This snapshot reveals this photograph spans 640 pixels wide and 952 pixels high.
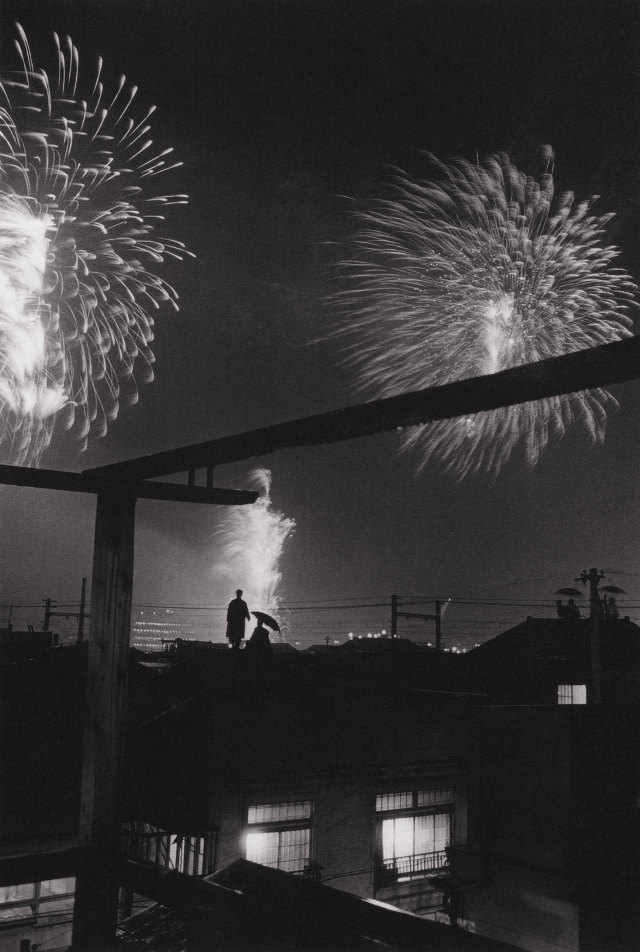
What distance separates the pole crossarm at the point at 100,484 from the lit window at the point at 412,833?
567 inches

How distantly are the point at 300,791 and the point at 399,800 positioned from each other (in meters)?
3.09

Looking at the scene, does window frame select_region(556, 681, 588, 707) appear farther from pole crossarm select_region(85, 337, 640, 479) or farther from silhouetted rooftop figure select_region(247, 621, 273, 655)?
pole crossarm select_region(85, 337, 640, 479)

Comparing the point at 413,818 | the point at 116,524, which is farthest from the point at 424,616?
the point at 116,524

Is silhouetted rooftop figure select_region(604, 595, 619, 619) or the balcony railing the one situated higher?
silhouetted rooftop figure select_region(604, 595, 619, 619)

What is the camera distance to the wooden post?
4.37 metres

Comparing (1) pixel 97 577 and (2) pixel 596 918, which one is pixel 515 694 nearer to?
(2) pixel 596 918

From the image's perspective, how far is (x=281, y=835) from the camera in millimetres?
15828

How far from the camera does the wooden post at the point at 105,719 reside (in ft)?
14.3

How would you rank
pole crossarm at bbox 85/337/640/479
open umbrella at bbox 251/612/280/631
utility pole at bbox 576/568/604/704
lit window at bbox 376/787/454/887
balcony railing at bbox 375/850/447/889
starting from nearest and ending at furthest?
pole crossarm at bbox 85/337/640/479 < open umbrella at bbox 251/612/280/631 < balcony railing at bbox 375/850/447/889 < lit window at bbox 376/787/454/887 < utility pole at bbox 576/568/604/704

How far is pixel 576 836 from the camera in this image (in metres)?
16.0

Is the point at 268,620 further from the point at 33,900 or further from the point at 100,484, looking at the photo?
the point at 100,484

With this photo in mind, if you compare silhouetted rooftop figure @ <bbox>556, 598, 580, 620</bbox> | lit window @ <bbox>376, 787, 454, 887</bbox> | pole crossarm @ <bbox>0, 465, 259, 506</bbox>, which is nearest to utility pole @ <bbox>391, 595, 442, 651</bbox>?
silhouetted rooftop figure @ <bbox>556, 598, 580, 620</bbox>

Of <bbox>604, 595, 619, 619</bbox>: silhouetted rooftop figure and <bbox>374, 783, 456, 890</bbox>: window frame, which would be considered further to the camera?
<bbox>604, 595, 619, 619</bbox>: silhouetted rooftop figure

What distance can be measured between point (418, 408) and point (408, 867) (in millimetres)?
17260
